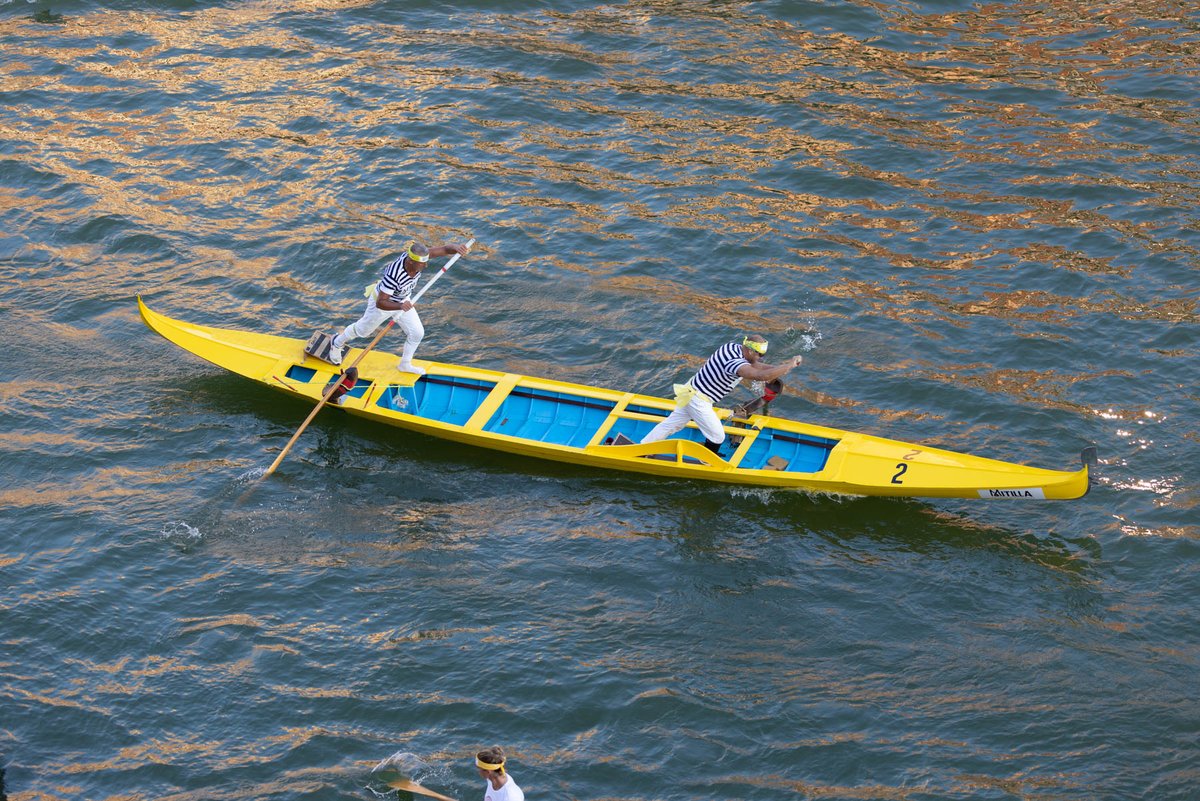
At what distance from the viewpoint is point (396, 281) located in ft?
55.1

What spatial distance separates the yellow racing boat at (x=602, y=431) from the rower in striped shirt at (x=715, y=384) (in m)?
0.25

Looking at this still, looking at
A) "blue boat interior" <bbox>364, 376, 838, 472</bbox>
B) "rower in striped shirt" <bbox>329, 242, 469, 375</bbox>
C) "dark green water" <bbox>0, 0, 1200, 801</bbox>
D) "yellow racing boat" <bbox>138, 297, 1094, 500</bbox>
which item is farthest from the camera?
"rower in striped shirt" <bbox>329, 242, 469, 375</bbox>

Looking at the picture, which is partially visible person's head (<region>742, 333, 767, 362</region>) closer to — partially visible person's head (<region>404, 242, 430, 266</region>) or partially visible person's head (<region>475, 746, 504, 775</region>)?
partially visible person's head (<region>404, 242, 430, 266</region>)

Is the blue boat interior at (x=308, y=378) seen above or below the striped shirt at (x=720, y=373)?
below

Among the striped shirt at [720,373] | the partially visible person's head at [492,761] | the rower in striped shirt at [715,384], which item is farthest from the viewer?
the striped shirt at [720,373]

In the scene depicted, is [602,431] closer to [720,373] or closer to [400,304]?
[720,373]

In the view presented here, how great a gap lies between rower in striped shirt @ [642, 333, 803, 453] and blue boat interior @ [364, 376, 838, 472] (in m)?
0.58

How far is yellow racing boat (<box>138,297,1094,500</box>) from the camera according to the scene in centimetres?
1549

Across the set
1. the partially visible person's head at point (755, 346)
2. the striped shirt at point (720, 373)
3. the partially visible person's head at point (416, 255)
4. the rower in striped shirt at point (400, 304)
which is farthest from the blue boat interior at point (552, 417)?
the partially visible person's head at point (416, 255)

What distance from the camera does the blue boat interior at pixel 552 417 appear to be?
16.5m

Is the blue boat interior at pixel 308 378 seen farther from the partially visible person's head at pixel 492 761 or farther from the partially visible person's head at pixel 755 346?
the partially visible person's head at pixel 492 761

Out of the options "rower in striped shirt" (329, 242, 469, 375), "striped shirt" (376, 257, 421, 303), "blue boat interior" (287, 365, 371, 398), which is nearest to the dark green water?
"blue boat interior" (287, 365, 371, 398)

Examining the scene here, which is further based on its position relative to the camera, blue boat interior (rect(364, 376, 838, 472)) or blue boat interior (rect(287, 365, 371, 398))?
blue boat interior (rect(287, 365, 371, 398))

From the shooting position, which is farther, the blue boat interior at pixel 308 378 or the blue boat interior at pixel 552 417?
the blue boat interior at pixel 308 378
